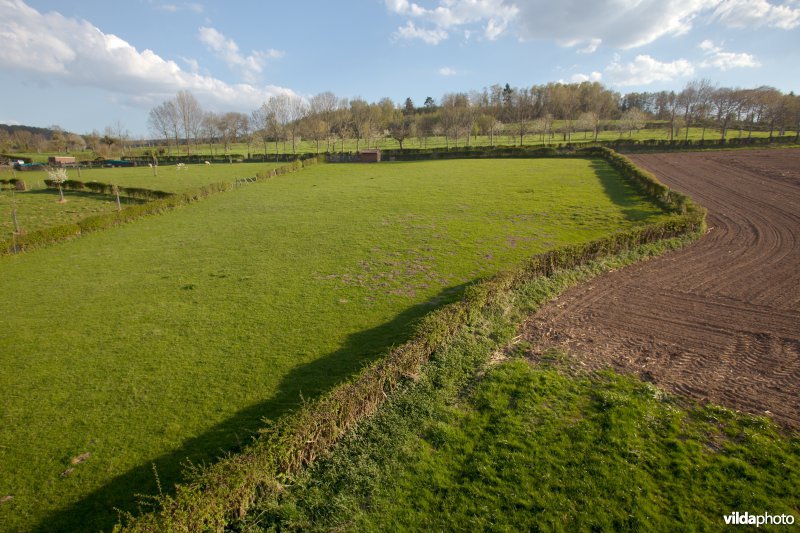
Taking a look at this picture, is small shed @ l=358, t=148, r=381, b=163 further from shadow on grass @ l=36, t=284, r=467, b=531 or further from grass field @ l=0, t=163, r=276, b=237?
shadow on grass @ l=36, t=284, r=467, b=531

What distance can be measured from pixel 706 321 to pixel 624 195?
871 inches

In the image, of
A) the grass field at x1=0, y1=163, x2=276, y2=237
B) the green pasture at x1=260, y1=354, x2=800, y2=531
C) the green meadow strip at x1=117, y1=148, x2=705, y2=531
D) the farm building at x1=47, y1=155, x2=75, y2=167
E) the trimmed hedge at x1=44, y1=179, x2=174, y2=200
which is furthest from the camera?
the farm building at x1=47, y1=155, x2=75, y2=167

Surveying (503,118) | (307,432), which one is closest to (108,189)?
(307,432)

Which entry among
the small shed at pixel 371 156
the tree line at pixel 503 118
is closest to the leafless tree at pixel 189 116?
the tree line at pixel 503 118

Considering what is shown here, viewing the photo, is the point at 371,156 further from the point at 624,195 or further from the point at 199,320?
the point at 199,320

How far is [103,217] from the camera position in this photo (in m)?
25.3

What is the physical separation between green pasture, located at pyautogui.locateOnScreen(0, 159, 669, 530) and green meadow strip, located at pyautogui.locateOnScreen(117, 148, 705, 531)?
113 cm

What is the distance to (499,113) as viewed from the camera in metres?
122

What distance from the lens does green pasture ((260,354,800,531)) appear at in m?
5.79

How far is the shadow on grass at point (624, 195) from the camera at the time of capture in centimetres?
2458

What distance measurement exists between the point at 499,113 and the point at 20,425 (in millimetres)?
132863

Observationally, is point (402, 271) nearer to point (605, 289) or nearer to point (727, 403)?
point (605, 289)

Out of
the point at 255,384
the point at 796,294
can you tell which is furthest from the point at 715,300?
the point at 255,384

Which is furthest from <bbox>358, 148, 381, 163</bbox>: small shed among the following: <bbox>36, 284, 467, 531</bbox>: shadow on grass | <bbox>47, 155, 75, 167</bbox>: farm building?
<bbox>36, 284, 467, 531</bbox>: shadow on grass
